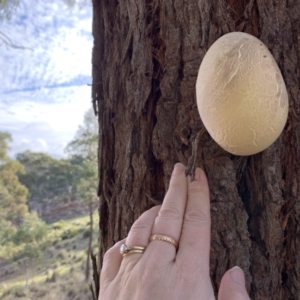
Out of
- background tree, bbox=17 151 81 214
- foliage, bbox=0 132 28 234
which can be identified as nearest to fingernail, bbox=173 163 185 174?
foliage, bbox=0 132 28 234

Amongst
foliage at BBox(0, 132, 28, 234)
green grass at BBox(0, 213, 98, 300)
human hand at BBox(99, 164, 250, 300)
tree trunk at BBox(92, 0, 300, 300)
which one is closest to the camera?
human hand at BBox(99, 164, 250, 300)

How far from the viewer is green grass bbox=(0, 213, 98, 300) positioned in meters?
4.20

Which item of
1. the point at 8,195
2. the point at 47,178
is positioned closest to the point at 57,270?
the point at 8,195

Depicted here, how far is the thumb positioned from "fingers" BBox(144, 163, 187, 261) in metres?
0.09

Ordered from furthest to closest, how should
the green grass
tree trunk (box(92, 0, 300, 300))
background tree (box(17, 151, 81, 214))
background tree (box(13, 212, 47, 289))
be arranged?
background tree (box(17, 151, 81, 214))
background tree (box(13, 212, 47, 289))
the green grass
tree trunk (box(92, 0, 300, 300))

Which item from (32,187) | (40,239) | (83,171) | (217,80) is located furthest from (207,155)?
(32,187)

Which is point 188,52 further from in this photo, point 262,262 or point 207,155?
point 262,262

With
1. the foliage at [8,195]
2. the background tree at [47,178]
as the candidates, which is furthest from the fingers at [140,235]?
the background tree at [47,178]

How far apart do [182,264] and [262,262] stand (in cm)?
21

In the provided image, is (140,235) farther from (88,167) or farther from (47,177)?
(47,177)

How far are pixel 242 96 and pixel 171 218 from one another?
0.68 feet

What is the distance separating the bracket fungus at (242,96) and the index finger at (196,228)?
85 millimetres

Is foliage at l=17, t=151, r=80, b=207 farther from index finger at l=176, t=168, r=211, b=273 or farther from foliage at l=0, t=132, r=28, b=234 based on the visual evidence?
index finger at l=176, t=168, r=211, b=273

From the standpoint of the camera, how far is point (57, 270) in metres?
4.97
